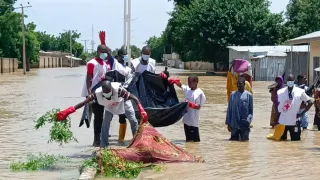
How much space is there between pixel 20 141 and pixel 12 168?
10.5 ft

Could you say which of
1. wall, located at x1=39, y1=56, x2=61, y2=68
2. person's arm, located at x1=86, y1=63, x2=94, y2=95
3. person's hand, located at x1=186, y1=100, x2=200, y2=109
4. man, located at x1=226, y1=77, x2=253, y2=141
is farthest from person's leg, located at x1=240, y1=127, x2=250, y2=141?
wall, located at x1=39, y1=56, x2=61, y2=68

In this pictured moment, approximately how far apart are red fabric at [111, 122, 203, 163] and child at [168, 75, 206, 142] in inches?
78.2

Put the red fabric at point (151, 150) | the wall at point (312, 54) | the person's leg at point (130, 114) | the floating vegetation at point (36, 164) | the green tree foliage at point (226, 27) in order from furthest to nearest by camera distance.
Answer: the green tree foliage at point (226, 27)
the wall at point (312, 54)
the person's leg at point (130, 114)
the floating vegetation at point (36, 164)
the red fabric at point (151, 150)

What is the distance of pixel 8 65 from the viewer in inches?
2756

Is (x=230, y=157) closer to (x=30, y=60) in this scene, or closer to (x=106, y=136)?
(x=106, y=136)

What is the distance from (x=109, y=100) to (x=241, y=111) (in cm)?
289

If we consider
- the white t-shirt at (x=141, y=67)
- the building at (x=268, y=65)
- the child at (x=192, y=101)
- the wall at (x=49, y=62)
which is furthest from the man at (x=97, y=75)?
the wall at (x=49, y=62)

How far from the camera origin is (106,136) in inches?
391

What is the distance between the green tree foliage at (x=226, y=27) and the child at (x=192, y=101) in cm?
4506

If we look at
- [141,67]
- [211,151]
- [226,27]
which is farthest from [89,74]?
[226,27]

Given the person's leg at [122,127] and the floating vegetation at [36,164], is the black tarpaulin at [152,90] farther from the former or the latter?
the floating vegetation at [36,164]

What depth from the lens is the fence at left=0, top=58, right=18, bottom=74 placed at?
66.9 m

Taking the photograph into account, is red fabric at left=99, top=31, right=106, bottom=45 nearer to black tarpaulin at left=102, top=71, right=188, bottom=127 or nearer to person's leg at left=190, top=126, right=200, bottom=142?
black tarpaulin at left=102, top=71, right=188, bottom=127

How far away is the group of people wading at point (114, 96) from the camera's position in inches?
369
